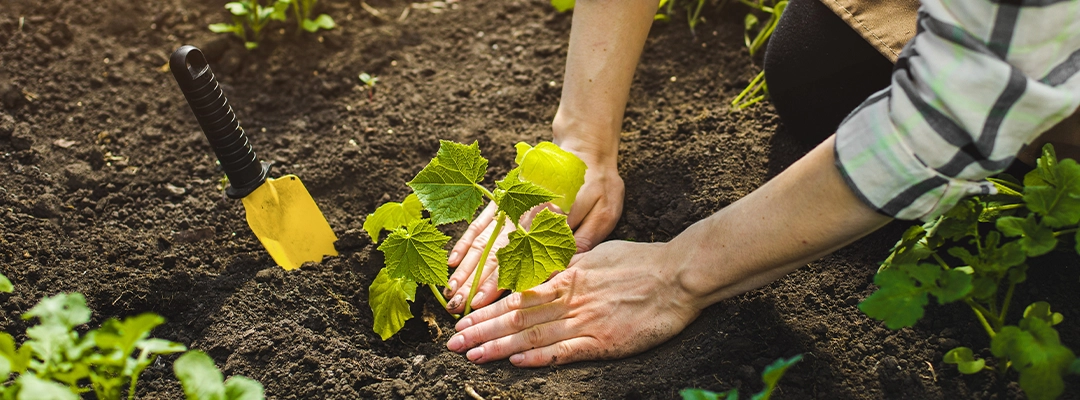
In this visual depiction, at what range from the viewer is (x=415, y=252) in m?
1.45

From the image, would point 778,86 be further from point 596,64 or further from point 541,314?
point 541,314

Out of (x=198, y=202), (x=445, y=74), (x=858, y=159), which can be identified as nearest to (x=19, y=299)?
(x=198, y=202)

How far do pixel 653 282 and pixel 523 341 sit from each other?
0.29 m

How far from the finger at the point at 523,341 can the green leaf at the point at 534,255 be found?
121 millimetres

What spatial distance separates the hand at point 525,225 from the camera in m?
1.66

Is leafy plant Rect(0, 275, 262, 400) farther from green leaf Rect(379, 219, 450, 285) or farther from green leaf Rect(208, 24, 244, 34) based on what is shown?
green leaf Rect(208, 24, 244, 34)

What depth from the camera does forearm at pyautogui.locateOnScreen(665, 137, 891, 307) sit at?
1175 millimetres

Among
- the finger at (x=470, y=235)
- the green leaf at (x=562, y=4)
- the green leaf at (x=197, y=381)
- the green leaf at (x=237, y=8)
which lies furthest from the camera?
the green leaf at (x=562, y=4)

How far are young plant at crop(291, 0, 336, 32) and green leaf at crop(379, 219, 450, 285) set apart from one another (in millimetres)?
1140

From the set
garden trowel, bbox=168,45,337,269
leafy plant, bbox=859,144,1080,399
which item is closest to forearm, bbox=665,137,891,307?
leafy plant, bbox=859,144,1080,399

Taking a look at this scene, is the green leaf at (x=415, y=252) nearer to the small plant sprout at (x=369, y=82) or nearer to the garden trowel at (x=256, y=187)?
the garden trowel at (x=256, y=187)

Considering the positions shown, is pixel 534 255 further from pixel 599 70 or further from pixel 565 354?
pixel 599 70

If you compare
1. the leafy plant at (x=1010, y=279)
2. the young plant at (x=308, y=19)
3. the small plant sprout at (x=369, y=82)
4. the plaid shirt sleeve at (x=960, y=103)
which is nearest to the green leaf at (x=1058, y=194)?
the leafy plant at (x=1010, y=279)

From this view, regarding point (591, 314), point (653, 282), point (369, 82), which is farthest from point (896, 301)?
point (369, 82)
